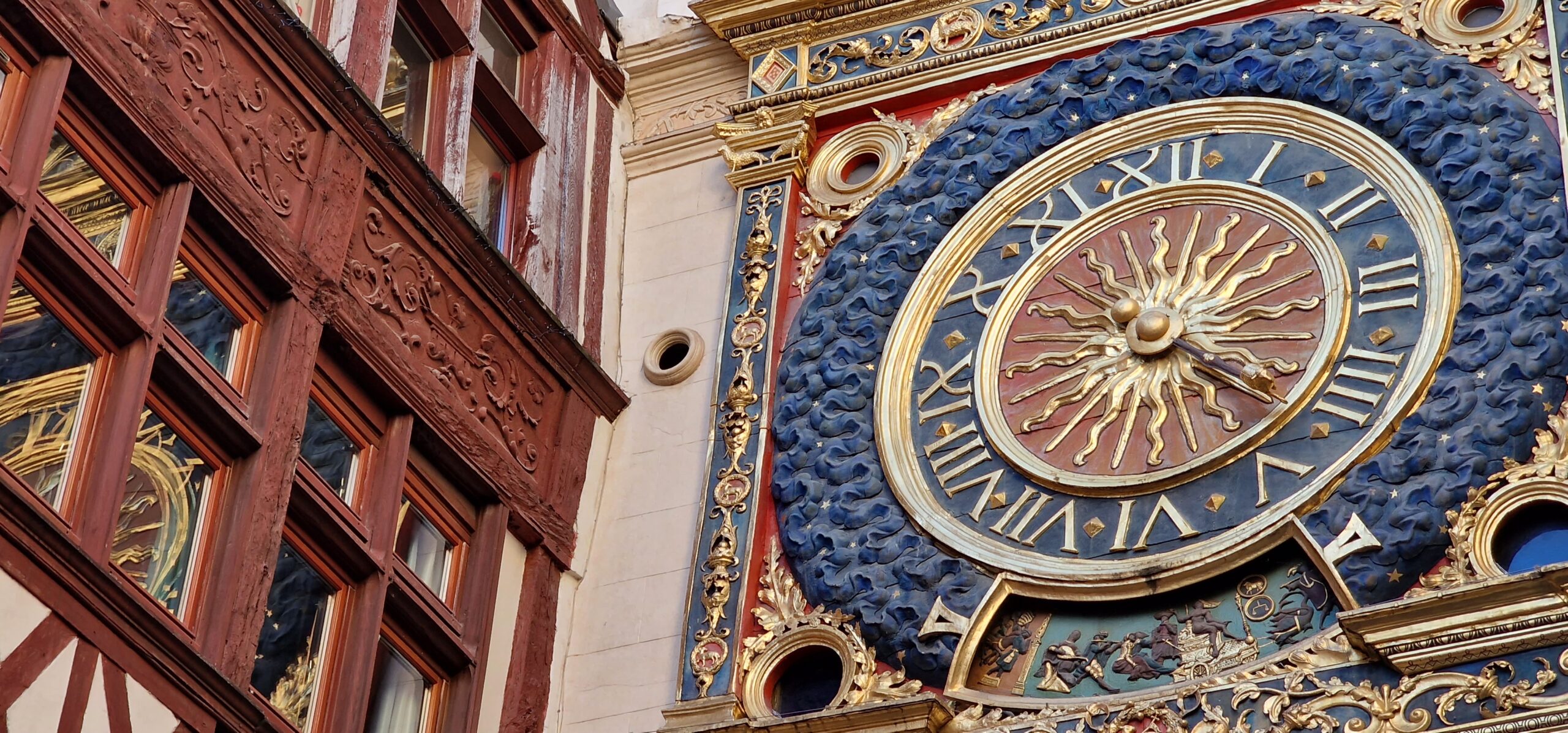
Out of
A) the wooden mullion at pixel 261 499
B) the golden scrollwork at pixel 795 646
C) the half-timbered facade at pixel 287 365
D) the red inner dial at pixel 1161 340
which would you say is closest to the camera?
the half-timbered facade at pixel 287 365

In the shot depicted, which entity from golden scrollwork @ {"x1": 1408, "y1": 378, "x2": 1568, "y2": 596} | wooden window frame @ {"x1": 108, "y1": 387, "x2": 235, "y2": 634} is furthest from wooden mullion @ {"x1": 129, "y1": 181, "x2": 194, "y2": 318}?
golden scrollwork @ {"x1": 1408, "y1": 378, "x2": 1568, "y2": 596}

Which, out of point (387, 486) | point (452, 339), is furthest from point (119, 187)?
point (452, 339)

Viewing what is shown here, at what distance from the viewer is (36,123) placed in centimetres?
760

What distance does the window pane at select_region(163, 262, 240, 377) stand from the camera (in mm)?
8172

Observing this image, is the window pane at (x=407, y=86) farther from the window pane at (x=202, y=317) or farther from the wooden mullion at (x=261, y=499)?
the window pane at (x=202, y=317)

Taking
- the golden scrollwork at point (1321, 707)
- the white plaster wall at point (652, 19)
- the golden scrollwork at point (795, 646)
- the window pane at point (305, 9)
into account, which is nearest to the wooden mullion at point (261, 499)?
the window pane at point (305, 9)

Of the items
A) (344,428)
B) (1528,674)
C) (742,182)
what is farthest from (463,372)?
(1528,674)

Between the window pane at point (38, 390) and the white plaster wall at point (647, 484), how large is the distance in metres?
2.58

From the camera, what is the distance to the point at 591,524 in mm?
10000

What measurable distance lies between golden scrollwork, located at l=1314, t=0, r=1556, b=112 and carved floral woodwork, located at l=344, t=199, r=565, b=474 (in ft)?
11.6

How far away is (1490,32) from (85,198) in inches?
204

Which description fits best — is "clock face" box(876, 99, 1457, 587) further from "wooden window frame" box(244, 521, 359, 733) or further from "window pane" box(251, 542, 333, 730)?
"window pane" box(251, 542, 333, 730)

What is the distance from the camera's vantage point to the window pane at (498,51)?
1059 centimetres

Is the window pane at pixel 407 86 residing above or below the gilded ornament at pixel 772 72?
below
